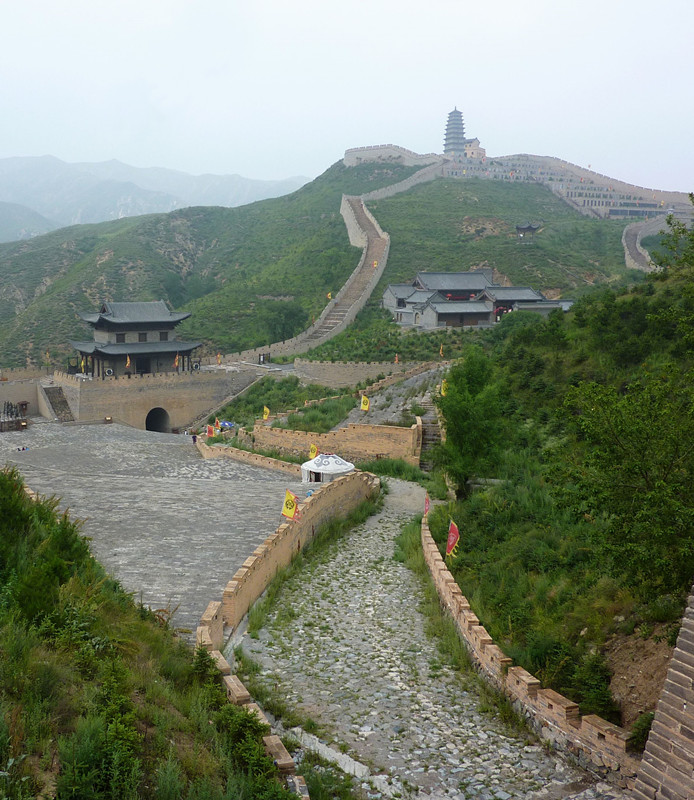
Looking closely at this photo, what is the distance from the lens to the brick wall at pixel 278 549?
419 inches

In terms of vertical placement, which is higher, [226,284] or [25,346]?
[226,284]

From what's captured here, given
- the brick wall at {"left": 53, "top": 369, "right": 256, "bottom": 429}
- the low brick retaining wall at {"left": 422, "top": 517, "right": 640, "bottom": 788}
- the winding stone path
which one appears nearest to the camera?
the low brick retaining wall at {"left": 422, "top": 517, "right": 640, "bottom": 788}

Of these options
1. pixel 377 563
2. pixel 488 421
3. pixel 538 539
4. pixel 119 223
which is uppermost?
pixel 119 223

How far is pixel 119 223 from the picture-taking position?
333 ft

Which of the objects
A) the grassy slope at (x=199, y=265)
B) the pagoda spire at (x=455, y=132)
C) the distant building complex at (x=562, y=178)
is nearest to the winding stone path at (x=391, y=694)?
the grassy slope at (x=199, y=265)

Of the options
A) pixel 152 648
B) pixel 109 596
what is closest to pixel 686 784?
pixel 152 648

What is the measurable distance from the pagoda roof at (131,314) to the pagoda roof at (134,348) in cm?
128

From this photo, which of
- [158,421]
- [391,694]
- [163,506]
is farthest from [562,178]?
[391,694]

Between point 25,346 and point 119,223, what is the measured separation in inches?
1942

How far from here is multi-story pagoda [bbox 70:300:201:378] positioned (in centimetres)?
4238

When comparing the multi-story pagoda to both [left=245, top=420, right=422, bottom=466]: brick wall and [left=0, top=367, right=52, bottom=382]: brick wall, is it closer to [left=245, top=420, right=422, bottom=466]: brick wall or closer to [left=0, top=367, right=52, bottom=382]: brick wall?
[left=0, top=367, right=52, bottom=382]: brick wall

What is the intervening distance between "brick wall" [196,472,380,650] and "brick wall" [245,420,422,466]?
138 inches

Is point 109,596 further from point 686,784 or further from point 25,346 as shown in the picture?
point 25,346

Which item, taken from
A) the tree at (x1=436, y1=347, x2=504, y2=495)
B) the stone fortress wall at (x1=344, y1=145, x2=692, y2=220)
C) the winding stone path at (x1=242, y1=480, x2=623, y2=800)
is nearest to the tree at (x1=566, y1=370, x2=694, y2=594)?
the winding stone path at (x1=242, y1=480, x2=623, y2=800)
